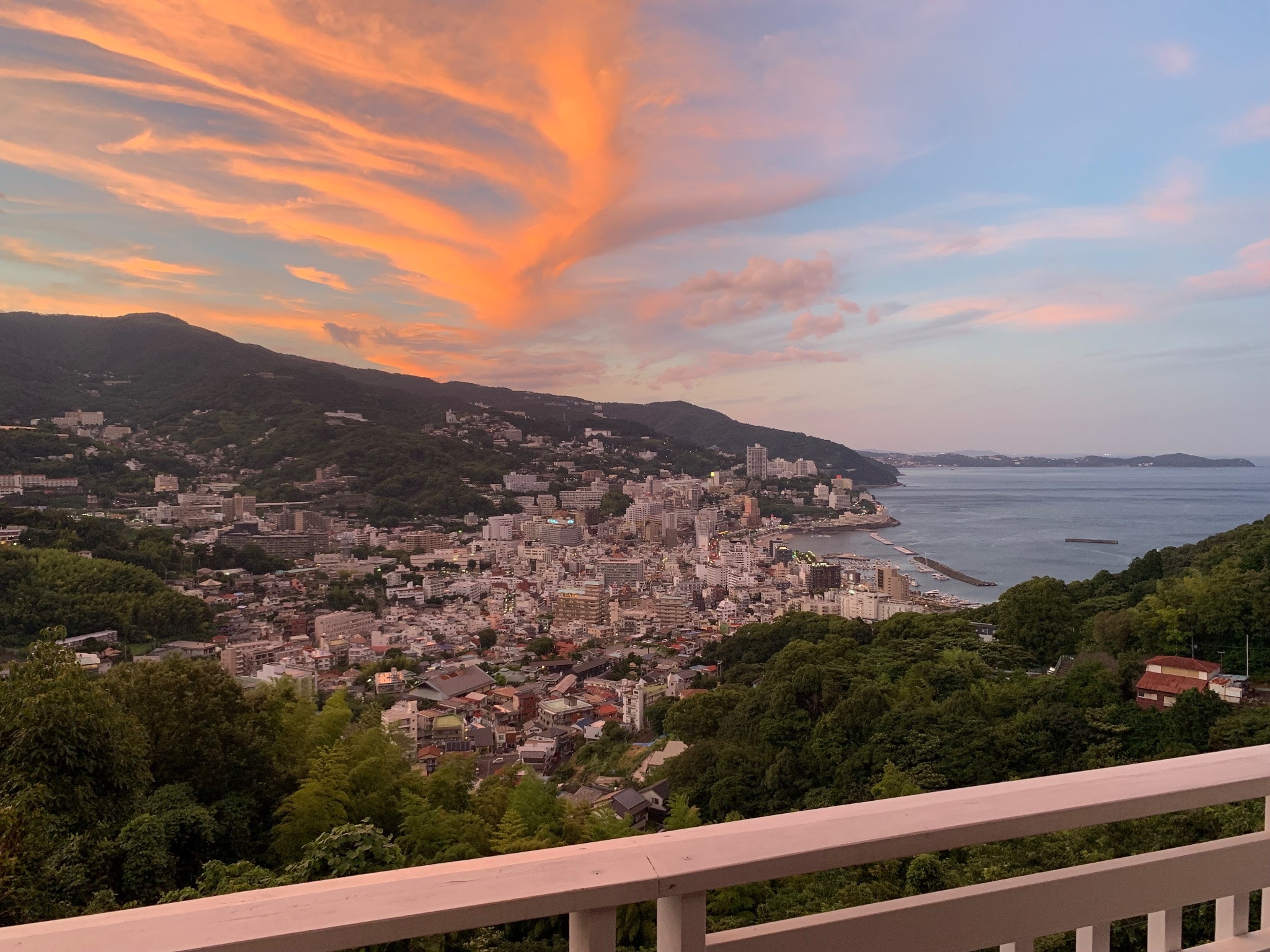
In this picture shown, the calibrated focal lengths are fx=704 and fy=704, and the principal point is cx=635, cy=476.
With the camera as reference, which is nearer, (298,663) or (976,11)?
(976,11)

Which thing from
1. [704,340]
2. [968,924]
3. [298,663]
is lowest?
[298,663]

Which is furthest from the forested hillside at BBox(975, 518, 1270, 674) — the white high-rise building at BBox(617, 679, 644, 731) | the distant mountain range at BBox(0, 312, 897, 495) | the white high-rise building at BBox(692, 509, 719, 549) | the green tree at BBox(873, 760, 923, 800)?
the distant mountain range at BBox(0, 312, 897, 495)

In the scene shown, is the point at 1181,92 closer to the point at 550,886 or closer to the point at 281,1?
the point at 281,1

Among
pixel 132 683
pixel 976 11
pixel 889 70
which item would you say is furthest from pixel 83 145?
pixel 976 11

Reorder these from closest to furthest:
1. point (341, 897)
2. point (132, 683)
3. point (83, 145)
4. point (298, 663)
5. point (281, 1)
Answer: point (341, 897), point (132, 683), point (281, 1), point (298, 663), point (83, 145)

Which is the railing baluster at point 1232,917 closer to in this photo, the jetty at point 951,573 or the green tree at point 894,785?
the green tree at point 894,785

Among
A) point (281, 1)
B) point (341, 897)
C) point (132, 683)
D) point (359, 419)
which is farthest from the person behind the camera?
point (359, 419)

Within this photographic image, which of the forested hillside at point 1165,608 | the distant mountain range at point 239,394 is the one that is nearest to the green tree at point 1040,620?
the forested hillside at point 1165,608

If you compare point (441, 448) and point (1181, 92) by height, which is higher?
point (1181, 92)

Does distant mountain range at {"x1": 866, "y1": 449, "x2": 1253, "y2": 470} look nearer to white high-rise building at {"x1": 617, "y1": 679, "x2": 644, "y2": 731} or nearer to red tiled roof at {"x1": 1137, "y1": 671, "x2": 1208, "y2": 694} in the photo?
red tiled roof at {"x1": 1137, "y1": 671, "x2": 1208, "y2": 694}
